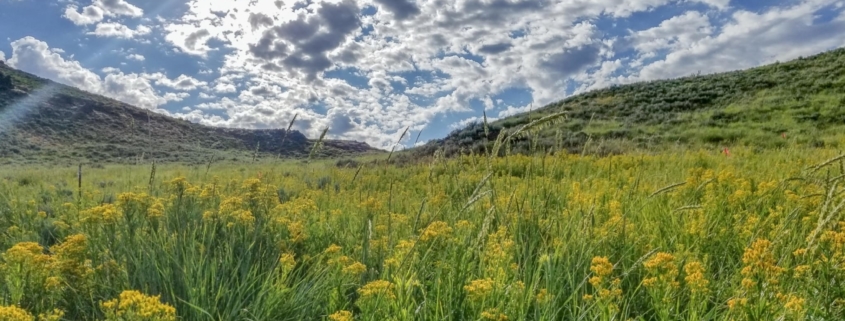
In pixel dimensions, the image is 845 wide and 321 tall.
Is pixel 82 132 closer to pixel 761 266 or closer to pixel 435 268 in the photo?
pixel 435 268

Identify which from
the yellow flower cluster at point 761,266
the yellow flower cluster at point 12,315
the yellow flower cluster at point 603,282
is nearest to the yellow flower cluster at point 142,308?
the yellow flower cluster at point 12,315

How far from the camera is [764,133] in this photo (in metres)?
16.7

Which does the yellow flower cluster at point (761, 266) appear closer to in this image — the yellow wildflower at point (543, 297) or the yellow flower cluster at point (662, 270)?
the yellow flower cluster at point (662, 270)

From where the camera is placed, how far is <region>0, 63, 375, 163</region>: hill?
49.8 metres

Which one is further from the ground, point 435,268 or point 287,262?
point 287,262

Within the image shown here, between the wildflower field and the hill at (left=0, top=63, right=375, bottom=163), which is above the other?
the hill at (left=0, top=63, right=375, bottom=163)

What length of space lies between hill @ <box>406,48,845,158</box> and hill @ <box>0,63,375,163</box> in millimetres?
25845

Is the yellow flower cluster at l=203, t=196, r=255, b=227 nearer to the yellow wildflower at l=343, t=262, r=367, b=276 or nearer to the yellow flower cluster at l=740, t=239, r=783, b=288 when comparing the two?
the yellow wildflower at l=343, t=262, r=367, b=276

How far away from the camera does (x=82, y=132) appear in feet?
209

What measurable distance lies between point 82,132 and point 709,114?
68.8m

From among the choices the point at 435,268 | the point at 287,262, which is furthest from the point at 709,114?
the point at 287,262

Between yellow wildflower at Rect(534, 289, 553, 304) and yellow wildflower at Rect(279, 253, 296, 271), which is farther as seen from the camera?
yellow wildflower at Rect(279, 253, 296, 271)

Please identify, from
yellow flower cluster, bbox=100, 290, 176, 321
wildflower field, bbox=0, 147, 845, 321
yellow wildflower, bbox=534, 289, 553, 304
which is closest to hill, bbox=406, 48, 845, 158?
wildflower field, bbox=0, 147, 845, 321

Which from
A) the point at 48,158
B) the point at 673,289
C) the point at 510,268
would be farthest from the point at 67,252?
the point at 48,158
